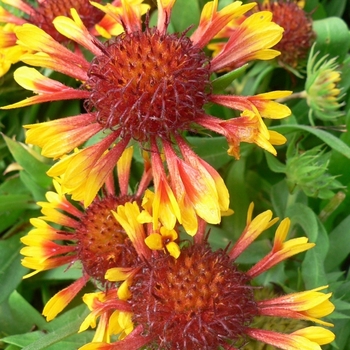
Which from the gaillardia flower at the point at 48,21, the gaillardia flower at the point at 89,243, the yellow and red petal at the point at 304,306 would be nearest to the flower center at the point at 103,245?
the gaillardia flower at the point at 89,243

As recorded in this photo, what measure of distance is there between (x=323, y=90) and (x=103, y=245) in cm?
48

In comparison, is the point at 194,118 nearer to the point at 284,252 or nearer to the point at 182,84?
the point at 182,84

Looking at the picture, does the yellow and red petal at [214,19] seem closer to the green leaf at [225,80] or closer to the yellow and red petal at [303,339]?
the green leaf at [225,80]

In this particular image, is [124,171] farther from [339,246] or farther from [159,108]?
[339,246]

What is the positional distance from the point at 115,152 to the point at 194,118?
11cm

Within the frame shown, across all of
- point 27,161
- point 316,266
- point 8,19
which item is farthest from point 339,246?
point 8,19

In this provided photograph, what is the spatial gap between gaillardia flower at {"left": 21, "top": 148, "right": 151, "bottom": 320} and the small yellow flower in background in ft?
1.13

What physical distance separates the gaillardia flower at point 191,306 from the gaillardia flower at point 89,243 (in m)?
0.07

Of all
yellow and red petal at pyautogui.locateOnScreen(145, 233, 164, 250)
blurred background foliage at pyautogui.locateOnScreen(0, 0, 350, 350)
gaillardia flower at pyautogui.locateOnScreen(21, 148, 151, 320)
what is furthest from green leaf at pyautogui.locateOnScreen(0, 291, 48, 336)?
yellow and red petal at pyautogui.locateOnScreen(145, 233, 164, 250)

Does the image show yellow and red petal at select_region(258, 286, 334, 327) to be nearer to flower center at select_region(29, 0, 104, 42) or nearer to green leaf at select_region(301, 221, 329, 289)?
green leaf at select_region(301, 221, 329, 289)

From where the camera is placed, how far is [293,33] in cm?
109

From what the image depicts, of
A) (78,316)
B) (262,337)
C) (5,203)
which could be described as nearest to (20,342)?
(78,316)

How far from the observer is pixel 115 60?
0.74m

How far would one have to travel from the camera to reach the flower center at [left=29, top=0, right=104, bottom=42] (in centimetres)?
105
